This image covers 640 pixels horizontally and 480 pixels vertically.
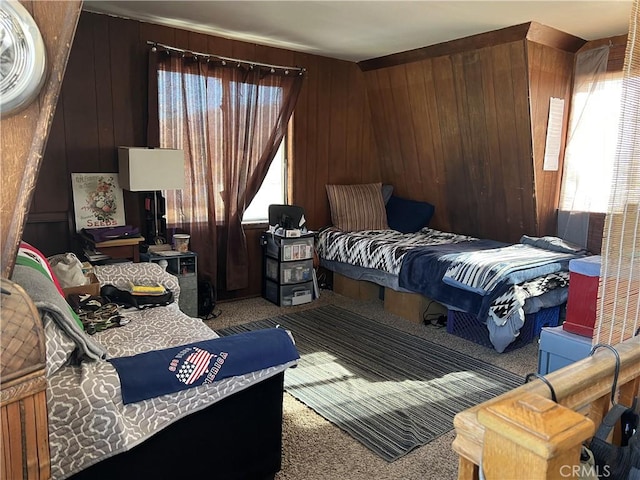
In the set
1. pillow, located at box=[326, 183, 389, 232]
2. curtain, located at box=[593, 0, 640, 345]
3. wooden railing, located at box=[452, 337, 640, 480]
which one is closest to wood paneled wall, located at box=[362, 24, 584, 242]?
pillow, located at box=[326, 183, 389, 232]

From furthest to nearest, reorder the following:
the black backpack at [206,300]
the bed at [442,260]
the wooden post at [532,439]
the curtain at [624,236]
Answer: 1. the black backpack at [206,300]
2. the bed at [442,260]
3. the curtain at [624,236]
4. the wooden post at [532,439]

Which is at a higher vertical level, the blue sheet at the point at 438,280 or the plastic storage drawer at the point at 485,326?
the blue sheet at the point at 438,280

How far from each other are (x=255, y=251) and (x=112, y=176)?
1.49 metres

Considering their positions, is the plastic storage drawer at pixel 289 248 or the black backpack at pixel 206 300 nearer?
the black backpack at pixel 206 300

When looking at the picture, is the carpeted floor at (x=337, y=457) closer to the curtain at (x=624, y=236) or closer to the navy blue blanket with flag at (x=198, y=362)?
the navy blue blanket with flag at (x=198, y=362)

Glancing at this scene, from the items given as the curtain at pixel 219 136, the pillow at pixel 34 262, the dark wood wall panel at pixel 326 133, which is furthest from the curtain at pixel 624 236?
the dark wood wall panel at pixel 326 133

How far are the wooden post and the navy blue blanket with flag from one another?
3.74 feet

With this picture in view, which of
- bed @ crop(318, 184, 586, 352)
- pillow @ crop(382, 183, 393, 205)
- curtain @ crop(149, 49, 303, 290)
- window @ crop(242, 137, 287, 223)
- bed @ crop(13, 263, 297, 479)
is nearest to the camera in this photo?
bed @ crop(13, 263, 297, 479)

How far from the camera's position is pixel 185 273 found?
3793mm

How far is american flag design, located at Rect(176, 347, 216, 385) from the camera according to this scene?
1638 millimetres

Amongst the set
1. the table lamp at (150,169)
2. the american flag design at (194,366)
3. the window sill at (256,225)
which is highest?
the table lamp at (150,169)

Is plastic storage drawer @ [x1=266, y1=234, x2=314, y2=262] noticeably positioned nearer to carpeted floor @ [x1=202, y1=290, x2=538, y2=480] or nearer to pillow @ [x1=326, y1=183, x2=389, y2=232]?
pillow @ [x1=326, y1=183, x2=389, y2=232]

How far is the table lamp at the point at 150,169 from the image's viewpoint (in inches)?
133

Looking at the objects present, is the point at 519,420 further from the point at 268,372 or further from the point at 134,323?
the point at 134,323
